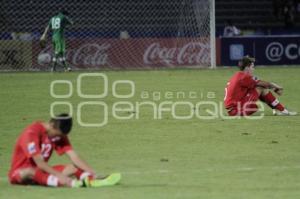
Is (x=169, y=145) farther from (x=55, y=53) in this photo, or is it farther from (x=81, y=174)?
(x=55, y=53)

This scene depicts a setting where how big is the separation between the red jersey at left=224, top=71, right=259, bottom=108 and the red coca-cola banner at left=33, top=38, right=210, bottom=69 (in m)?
14.4

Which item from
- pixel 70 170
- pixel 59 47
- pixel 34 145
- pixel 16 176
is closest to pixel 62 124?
pixel 34 145

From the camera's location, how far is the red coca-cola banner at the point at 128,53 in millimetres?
31062

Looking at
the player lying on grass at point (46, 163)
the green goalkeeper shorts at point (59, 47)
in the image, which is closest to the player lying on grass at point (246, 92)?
the player lying on grass at point (46, 163)

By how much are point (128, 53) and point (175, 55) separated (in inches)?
71.2

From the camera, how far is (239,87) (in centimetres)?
1634

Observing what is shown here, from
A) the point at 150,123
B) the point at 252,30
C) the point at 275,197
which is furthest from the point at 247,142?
the point at 252,30

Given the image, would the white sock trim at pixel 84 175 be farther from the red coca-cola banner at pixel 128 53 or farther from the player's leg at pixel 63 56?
the red coca-cola banner at pixel 128 53

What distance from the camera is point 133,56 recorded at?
3109cm

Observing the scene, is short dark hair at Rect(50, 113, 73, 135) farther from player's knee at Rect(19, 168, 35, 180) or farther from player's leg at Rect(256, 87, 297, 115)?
player's leg at Rect(256, 87, 297, 115)

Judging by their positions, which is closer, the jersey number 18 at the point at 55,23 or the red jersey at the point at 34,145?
the red jersey at the point at 34,145

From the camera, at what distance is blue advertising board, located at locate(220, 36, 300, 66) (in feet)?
108

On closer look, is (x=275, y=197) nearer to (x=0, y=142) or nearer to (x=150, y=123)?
(x=0, y=142)

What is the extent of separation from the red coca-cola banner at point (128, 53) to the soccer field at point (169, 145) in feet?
24.5
